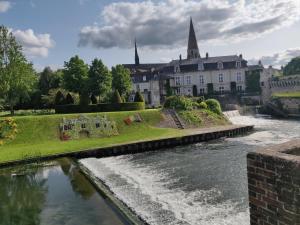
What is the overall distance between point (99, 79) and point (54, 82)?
25.0m

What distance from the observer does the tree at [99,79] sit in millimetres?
73625

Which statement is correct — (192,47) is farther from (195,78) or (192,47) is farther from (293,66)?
(293,66)

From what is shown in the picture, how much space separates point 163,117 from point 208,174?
91.6 ft

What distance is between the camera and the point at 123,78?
83.2 metres

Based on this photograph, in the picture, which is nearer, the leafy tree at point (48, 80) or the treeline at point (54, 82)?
the treeline at point (54, 82)

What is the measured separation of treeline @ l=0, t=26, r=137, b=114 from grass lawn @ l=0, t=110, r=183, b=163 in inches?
480

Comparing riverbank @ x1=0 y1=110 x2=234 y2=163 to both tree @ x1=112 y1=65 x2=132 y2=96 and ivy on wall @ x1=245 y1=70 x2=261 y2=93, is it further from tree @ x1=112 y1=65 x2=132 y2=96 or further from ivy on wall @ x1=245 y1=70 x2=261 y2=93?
ivy on wall @ x1=245 y1=70 x2=261 y2=93

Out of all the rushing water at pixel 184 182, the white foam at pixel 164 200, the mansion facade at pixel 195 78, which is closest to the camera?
the white foam at pixel 164 200

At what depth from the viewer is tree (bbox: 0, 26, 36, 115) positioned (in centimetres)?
5522

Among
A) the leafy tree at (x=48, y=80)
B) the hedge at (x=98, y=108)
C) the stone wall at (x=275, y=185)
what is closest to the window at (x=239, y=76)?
the hedge at (x=98, y=108)

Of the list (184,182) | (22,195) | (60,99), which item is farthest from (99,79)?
(184,182)

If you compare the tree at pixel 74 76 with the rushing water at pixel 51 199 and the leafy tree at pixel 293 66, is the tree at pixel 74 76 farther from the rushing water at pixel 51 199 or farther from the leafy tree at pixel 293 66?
the leafy tree at pixel 293 66

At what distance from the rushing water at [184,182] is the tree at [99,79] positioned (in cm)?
4028

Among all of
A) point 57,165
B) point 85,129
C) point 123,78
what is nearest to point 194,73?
point 123,78
